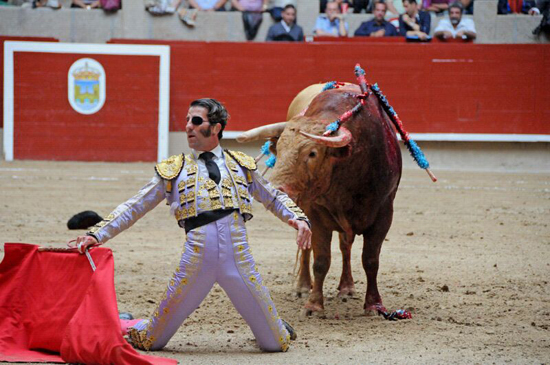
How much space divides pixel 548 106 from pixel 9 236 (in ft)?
25.9

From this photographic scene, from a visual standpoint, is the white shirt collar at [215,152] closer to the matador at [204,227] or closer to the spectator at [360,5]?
the matador at [204,227]

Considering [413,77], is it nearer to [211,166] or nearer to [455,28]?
[455,28]

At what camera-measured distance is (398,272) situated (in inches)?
208

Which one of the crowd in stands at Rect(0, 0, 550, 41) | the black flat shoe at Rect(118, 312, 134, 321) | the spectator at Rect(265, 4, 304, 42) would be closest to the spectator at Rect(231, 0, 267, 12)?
the crowd in stands at Rect(0, 0, 550, 41)

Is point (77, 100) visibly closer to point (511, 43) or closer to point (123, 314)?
point (511, 43)

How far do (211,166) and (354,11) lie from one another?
899cm

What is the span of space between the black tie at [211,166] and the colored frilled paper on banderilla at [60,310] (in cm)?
46

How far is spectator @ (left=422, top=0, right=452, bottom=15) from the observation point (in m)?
11.7

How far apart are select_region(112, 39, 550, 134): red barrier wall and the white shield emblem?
53 centimetres

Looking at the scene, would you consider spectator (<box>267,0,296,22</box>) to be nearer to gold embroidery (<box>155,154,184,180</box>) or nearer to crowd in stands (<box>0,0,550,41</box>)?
crowd in stands (<box>0,0,550,41</box>)

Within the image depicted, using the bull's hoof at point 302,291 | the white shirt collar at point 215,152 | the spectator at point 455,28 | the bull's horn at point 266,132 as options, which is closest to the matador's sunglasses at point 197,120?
the white shirt collar at point 215,152

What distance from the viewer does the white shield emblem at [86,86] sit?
1159cm

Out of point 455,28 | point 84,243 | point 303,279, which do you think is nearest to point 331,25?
point 455,28

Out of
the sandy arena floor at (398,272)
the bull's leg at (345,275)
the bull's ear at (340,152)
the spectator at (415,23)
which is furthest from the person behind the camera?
the spectator at (415,23)
